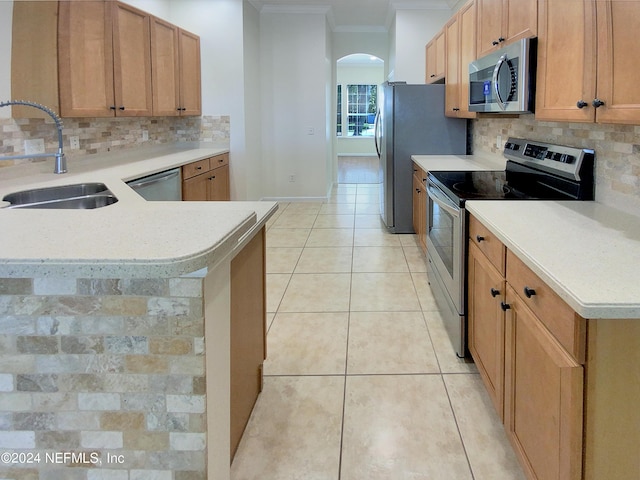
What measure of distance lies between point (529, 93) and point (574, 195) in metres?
0.54

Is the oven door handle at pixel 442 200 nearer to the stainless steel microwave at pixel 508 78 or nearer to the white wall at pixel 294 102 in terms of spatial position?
the stainless steel microwave at pixel 508 78

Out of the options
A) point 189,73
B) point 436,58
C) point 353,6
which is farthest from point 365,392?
point 353,6

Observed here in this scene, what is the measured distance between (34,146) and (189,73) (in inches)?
109

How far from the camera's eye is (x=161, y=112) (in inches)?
190

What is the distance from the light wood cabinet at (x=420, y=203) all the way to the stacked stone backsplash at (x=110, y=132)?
2.47 m

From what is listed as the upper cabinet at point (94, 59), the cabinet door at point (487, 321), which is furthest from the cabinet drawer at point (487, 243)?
the upper cabinet at point (94, 59)

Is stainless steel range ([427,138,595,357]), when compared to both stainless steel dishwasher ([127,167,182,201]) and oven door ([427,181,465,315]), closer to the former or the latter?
oven door ([427,181,465,315])

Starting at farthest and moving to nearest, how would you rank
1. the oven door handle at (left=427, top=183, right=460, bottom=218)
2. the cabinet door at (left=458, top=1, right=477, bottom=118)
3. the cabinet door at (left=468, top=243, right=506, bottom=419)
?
1. the cabinet door at (left=458, top=1, right=477, bottom=118)
2. the oven door handle at (left=427, top=183, right=460, bottom=218)
3. the cabinet door at (left=468, top=243, right=506, bottom=419)

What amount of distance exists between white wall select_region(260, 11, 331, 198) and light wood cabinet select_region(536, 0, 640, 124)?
5.15 meters

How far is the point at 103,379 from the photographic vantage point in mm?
1154

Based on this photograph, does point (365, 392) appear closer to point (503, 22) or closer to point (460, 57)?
point (503, 22)

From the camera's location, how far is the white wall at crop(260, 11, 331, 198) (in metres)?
7.05

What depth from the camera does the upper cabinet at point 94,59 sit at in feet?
10.0

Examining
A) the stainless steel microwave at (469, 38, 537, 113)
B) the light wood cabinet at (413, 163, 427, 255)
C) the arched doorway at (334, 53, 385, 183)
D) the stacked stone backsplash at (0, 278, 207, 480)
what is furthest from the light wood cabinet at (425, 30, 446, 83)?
the arched doorway at (334, 53, 385, 183)
